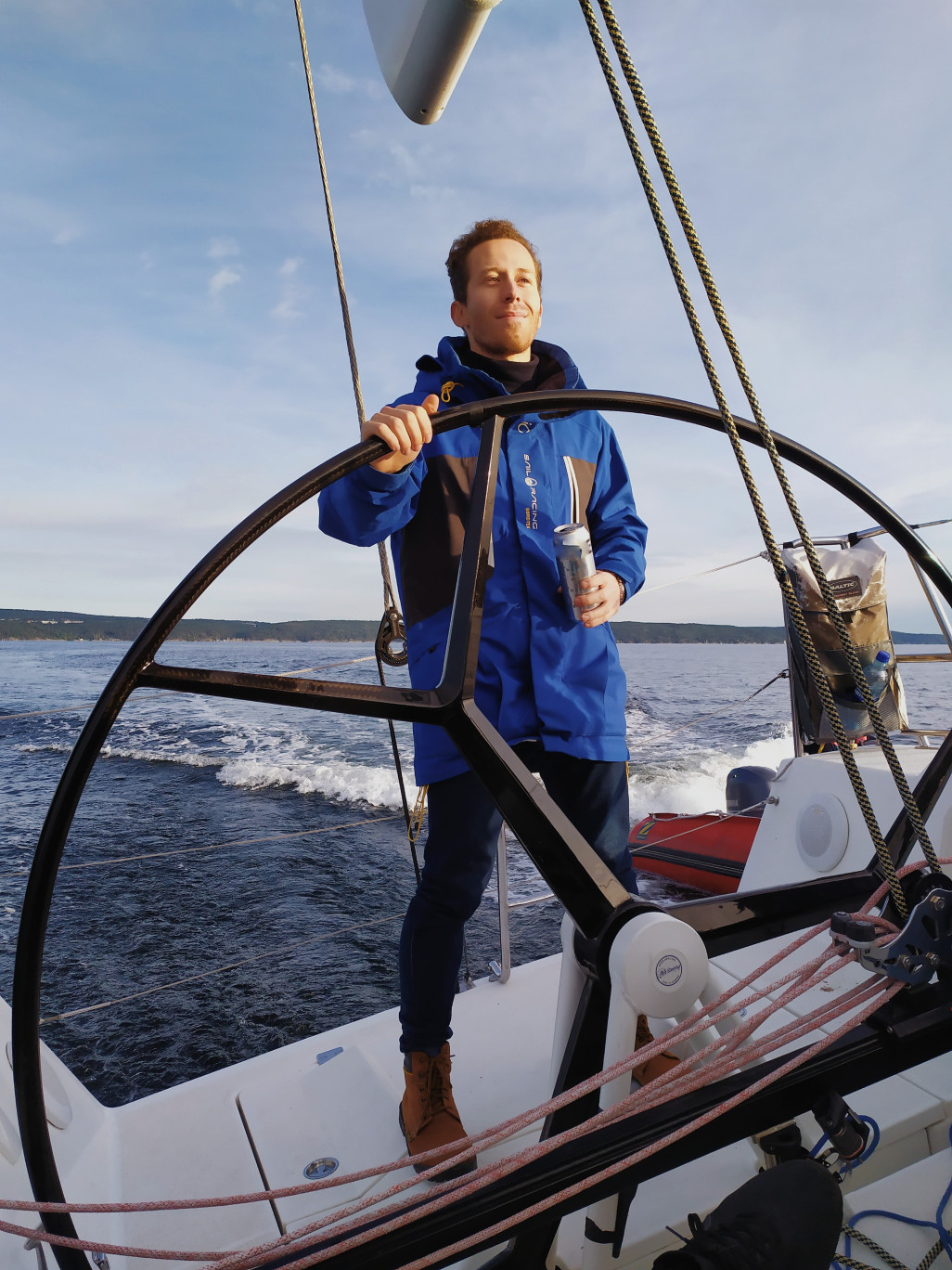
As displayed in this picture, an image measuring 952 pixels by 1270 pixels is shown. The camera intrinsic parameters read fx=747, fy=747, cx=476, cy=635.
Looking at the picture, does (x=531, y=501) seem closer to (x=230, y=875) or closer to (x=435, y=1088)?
(x=435, y=1088)

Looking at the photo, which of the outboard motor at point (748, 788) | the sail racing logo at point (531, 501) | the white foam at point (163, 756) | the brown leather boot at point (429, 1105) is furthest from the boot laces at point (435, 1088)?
the white foam at point (163, 756)

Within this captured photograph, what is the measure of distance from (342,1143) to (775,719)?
955 cm

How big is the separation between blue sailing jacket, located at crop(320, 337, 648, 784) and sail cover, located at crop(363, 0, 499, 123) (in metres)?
0.39

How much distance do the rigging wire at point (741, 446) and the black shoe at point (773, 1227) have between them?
0.23m

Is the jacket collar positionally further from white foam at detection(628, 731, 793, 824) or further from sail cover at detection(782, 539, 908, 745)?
white foam at detection(628, 731, 793, 824)

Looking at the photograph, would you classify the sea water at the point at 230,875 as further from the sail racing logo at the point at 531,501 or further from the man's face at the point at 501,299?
the man's face at the point at 501,299

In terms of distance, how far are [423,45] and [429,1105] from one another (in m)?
1.20

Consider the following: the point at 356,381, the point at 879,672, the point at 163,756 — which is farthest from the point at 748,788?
the point at 163,756

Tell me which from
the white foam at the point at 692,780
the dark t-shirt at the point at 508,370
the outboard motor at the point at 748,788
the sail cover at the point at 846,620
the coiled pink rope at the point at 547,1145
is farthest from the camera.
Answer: the white foam at the point at 692,780

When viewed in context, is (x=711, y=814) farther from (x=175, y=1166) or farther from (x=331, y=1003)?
(x=175, y=1166)

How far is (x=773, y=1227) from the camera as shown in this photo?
53 cm

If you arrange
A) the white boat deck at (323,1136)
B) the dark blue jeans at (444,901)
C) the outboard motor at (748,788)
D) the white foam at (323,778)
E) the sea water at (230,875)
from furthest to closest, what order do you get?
the white foam at (323,778)
the outboard motor at (748,788)
the sea water at (230,875)
the dark blue jeans at (444,901)
the white boat deck at (323,1136)

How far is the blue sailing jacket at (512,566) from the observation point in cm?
101

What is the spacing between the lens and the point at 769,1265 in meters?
0.51
